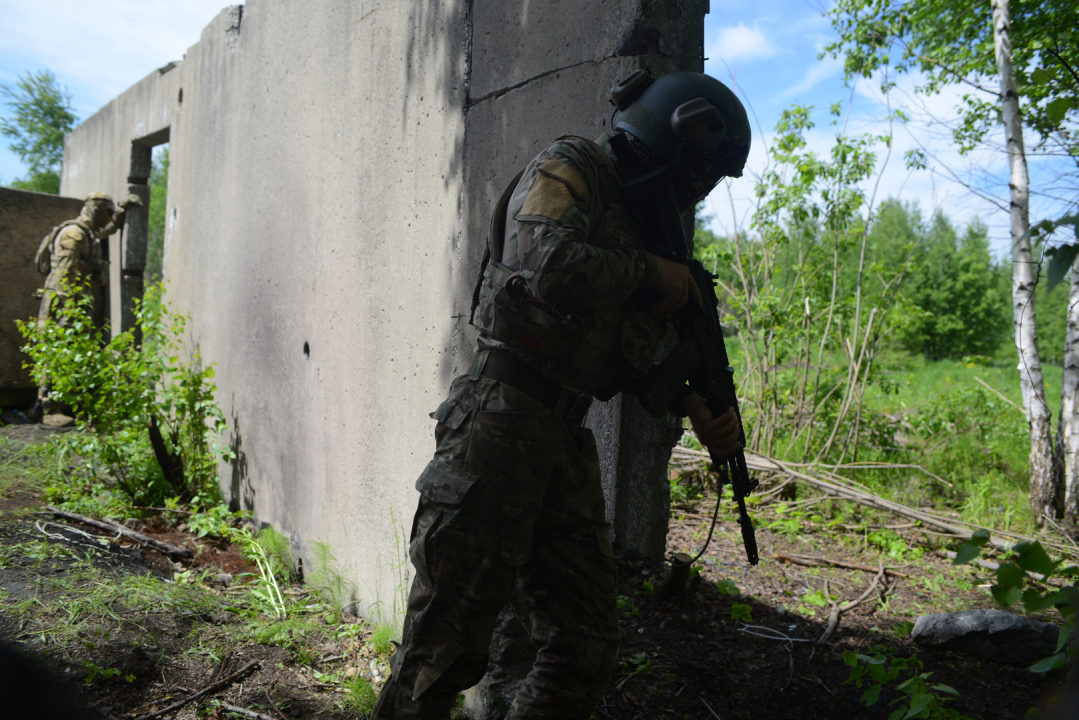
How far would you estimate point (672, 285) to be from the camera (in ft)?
5.32

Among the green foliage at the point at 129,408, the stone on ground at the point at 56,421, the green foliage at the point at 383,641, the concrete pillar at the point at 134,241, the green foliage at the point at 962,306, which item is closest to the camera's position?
the green foliage at the point at 383,641

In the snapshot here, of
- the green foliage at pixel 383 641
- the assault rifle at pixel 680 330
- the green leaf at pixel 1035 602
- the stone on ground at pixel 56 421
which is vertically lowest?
the green foliage at pixel 383 641

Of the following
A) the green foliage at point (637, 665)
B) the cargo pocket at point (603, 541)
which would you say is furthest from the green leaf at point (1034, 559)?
the green foliage at point (637, 665)

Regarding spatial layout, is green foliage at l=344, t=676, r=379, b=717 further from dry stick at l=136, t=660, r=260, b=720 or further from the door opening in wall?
the door opening in wall

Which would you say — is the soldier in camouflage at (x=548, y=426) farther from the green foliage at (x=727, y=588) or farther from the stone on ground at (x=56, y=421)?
the stone on ground at (x=56, y=421)

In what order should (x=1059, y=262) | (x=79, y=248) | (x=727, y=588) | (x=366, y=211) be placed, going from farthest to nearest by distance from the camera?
(x=79, y=248) → (x=727, y=588) → (x=366, y=211) → (x=1059, y=262)

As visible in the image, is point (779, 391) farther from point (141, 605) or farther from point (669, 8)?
point (141, 605)

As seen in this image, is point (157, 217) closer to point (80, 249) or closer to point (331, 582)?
point (80, 249)

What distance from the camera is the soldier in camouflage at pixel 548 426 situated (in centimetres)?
160

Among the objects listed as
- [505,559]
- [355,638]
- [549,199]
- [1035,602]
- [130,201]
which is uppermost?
[130,201]

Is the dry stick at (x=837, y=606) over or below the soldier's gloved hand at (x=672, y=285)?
below

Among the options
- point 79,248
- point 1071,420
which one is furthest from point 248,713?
point 79,248

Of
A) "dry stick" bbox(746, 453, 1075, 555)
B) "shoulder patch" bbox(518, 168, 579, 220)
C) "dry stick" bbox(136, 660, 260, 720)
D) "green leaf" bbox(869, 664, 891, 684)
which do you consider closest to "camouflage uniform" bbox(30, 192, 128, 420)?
"dry stick" bbox(136, 660, 260, 720)

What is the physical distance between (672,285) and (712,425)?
16.4 inches
